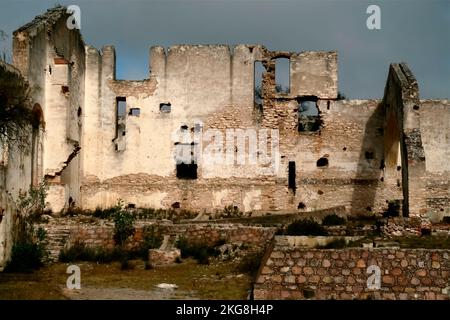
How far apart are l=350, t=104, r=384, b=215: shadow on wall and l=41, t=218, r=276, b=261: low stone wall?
33.2ft

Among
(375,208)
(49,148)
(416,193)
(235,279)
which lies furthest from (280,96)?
(235,279)

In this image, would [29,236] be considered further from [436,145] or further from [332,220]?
[436,145]

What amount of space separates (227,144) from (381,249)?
1687cm

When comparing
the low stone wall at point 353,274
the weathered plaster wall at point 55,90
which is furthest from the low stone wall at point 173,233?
the low stone wall at point 353,274

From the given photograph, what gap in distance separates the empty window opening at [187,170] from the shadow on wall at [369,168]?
7.03 metres

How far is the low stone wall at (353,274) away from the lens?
12.6m

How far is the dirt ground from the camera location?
527 inches

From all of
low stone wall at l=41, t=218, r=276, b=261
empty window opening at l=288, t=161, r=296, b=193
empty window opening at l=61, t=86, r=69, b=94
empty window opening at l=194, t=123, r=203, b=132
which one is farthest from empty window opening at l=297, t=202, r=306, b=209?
empty window opening at l=61, t=86, r=69, b=94

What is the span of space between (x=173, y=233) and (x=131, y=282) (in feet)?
15.9

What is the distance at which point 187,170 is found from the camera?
3095cm

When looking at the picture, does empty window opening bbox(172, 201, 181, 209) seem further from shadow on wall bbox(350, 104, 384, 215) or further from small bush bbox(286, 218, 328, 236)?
small bush bbox(286, 218, 328, 236)

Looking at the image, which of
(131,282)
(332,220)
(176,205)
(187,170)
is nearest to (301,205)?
(332,220)

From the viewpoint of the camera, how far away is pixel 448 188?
1203 inches

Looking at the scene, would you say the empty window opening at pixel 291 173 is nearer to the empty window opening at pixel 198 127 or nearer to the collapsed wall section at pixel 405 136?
the collapsed wall section at pixel 405 136
